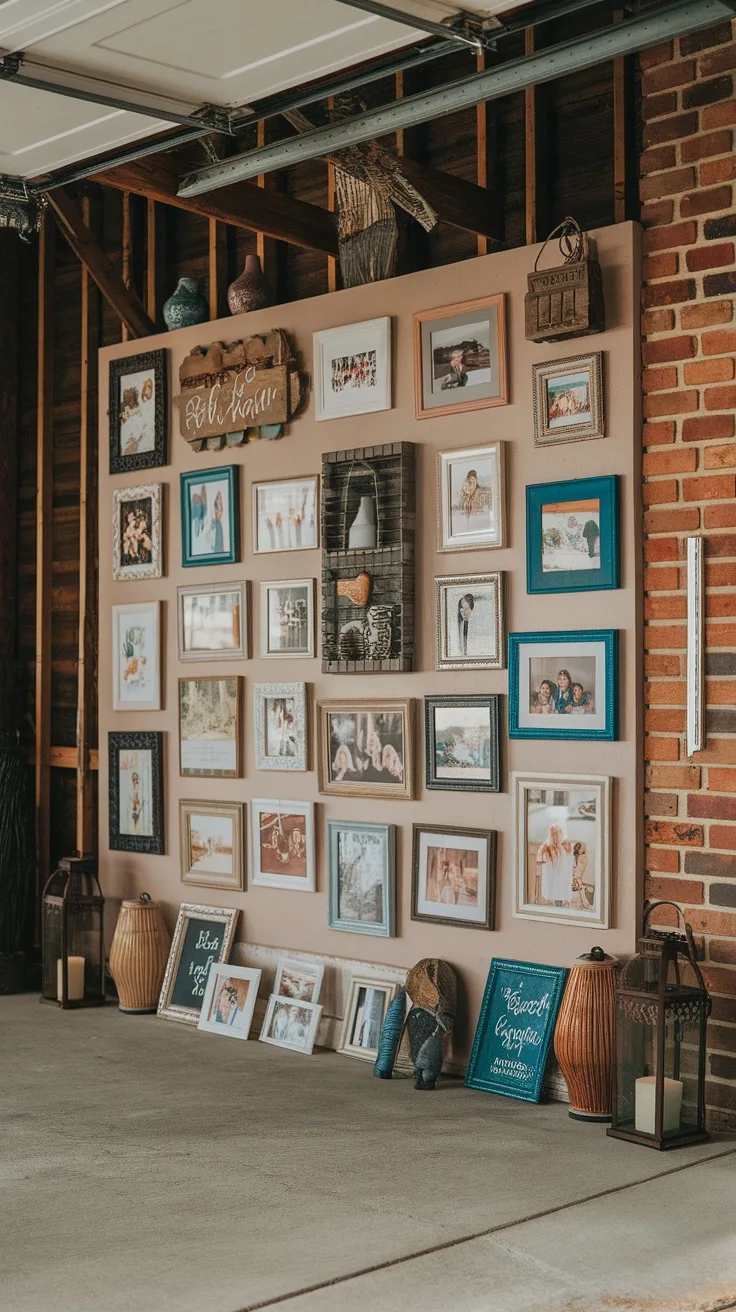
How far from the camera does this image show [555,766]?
4.48 m


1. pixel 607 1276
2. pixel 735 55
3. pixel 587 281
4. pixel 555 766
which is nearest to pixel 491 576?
pixel 555 766

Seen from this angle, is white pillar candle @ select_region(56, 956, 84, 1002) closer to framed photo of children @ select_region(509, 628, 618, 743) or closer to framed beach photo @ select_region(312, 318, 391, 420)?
framed photo of children @ select_region(509, 628, 618, 743)

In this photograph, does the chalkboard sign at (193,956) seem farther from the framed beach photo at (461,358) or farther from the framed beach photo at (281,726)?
the framed beach photo at (461,358)

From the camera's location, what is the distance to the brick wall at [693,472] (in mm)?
4090

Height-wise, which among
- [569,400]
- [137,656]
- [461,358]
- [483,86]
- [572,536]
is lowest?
[137,656]

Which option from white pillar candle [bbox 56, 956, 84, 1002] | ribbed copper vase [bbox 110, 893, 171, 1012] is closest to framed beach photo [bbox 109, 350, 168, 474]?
ribbed copper vase [bbox 110, 893, 171, 1012]

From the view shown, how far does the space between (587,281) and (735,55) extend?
2.50 ft

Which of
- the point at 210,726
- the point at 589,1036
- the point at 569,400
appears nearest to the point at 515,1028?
the point at 589,1036

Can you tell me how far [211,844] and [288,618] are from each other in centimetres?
99

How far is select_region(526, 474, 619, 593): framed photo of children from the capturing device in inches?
170

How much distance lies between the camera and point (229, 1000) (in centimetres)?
534

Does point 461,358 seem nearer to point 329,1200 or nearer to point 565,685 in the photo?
point 565,685

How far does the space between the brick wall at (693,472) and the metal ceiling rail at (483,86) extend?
2.12 feet

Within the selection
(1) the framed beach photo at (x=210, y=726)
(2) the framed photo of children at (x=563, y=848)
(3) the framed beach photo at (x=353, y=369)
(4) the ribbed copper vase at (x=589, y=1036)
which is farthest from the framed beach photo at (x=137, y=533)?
(4) the ribbed copper vase at (x=589, y=1036)
